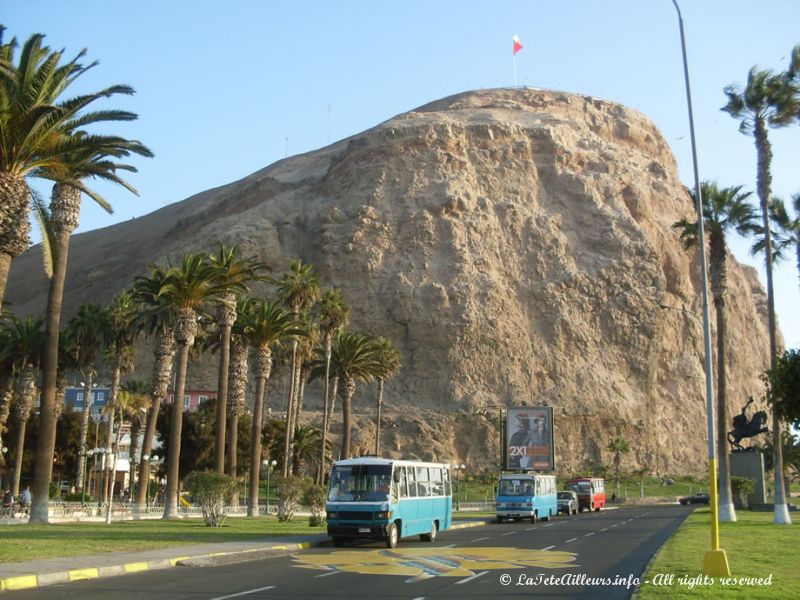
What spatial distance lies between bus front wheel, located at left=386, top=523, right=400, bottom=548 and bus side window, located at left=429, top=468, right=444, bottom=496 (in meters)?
3.90

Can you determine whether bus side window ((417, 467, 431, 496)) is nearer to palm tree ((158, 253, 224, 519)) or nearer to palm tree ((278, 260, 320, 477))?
palm tree ((158, 253, 224, 519))

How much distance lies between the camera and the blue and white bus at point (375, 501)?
23.5 metres

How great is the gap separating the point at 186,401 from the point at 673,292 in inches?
2434

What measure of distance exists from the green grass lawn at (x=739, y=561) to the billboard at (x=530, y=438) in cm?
3577

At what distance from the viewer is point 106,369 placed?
10269 cm

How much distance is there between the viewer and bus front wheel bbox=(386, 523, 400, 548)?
2352cm

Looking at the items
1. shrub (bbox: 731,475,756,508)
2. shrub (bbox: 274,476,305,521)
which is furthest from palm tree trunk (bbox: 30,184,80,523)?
shrub (bbox: 731,475,756,508)

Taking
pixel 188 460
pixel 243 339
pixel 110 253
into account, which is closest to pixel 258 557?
pixel 243 339

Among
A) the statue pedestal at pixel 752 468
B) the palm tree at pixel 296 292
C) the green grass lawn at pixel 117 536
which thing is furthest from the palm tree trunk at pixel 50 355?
the statue pedestal at pixel 752 468

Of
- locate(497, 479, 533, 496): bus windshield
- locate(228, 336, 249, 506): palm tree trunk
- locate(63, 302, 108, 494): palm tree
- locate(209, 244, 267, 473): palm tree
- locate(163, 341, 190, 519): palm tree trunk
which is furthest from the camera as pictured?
locate(63, 302, 108, 494): palm tree

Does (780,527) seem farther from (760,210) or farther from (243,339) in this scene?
(243,339)

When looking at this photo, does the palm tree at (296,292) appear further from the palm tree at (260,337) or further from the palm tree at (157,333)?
the palm tree at (157,333)

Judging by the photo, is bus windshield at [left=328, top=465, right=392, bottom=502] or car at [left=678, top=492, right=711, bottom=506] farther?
car at [left=678, top=492, right=711, bottom=506]

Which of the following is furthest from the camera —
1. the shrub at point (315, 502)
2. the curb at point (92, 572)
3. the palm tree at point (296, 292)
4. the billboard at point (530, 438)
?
the billboard at point (530, 438)
